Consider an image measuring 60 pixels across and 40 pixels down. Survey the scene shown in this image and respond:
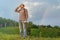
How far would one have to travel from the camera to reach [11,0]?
8.19 ft

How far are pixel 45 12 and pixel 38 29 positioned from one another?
0.64 feet

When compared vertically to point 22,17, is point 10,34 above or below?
below

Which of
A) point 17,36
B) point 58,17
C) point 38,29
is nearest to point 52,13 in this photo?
point 58,17

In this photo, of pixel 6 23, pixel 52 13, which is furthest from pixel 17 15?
pixel 52 13

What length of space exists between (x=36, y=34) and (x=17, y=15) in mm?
→ 279

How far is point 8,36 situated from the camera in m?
2.41

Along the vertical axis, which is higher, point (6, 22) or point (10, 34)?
point (6, 22)

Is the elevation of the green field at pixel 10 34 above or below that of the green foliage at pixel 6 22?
below

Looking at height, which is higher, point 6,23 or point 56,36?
point 6,23

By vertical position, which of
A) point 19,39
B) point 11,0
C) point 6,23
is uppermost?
point 11,0

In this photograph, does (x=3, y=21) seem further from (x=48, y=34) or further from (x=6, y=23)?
(x=48, y=34)

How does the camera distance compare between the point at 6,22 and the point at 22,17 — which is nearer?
the point at 22,17

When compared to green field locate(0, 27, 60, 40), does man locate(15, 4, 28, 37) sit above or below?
above

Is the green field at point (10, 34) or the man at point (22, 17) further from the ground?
the man at point (22, 17)
